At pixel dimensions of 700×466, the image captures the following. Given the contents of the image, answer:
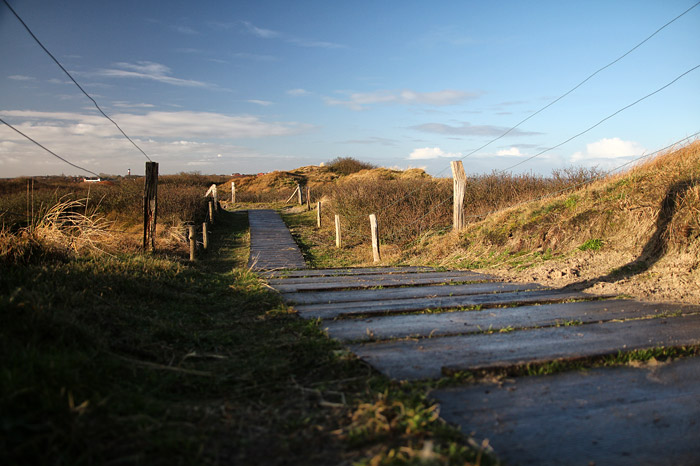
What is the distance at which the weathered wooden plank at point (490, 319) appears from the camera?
3148mm

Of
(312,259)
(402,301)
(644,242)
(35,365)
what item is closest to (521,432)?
(35,365)

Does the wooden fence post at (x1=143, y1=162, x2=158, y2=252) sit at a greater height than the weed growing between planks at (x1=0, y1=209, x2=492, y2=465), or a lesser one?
greater

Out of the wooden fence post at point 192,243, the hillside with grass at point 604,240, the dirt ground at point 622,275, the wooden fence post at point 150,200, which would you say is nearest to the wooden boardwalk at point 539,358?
the dirt ground at point 622,275

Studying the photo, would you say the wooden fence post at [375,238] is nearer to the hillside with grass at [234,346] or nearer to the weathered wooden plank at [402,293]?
the hillside with grass at [234,346]

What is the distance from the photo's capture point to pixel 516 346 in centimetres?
277

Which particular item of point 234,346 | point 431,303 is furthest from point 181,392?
point 431,303

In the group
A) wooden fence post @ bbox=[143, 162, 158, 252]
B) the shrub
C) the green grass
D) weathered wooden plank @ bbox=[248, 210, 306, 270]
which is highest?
the shrub

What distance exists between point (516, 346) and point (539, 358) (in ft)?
0.86

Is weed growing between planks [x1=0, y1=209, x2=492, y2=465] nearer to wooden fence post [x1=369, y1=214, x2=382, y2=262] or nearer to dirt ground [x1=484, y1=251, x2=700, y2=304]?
dirt ground [x1=484, y1=251, x2=700, y2=304]

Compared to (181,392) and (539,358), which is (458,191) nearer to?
(539,358)

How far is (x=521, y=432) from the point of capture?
1782 mm

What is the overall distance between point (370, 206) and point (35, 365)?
14293mm

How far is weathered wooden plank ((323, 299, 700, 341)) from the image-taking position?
315 centimetres

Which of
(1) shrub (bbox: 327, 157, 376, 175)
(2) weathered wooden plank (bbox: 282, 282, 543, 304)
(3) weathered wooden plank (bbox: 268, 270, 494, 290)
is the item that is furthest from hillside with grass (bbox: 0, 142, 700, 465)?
(1) shrub (bbox: 327, 157, 376, 175)
